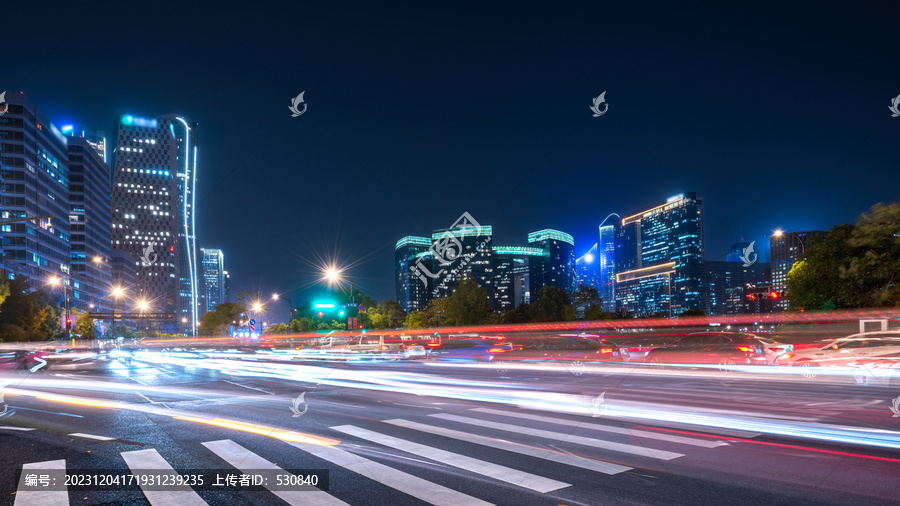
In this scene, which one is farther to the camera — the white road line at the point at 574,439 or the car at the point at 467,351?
the car at the point at 467,351

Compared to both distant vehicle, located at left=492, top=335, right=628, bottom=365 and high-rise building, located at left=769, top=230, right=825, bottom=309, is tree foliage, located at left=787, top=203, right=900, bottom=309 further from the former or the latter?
high-rise building, located at left=769, top=230, right=825, bottom=309

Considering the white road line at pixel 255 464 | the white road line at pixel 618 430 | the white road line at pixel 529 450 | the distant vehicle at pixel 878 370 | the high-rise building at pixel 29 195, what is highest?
the high-rise building at pixel 29 195

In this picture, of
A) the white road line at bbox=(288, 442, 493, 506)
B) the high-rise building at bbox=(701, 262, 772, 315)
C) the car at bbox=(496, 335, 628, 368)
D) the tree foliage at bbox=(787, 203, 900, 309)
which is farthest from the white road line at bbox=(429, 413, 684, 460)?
the high-rise building at bbox=(701, 262, 772, 315)

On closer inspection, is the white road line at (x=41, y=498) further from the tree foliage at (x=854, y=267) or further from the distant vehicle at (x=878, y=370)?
the tree foliage at (x=854, y=267)

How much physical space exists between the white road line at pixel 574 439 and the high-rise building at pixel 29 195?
4331 inches

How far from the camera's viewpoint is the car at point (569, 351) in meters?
26.9

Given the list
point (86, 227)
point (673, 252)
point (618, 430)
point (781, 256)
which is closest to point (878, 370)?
point (618, 430)

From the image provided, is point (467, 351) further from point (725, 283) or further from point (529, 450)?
point (725, 283)

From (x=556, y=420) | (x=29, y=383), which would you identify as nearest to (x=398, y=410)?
(x=556, y=420)

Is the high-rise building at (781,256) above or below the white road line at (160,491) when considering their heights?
above

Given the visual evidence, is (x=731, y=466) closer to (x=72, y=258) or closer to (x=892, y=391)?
(x=892, y=391)

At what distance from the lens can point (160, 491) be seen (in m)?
6.23

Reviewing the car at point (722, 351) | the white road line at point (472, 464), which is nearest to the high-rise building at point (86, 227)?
the car at point (722, 351)

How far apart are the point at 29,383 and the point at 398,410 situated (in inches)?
697
